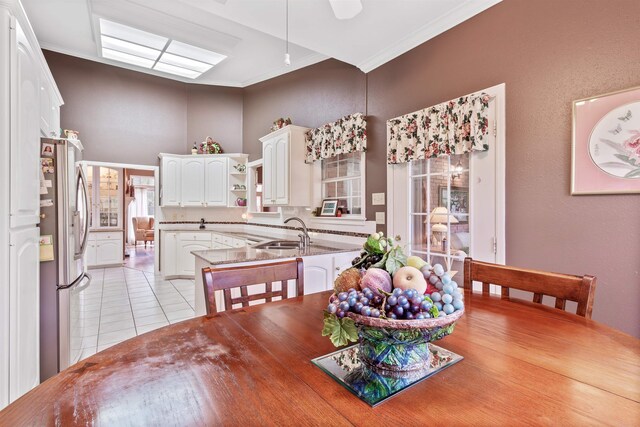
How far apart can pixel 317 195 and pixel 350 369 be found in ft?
10.6

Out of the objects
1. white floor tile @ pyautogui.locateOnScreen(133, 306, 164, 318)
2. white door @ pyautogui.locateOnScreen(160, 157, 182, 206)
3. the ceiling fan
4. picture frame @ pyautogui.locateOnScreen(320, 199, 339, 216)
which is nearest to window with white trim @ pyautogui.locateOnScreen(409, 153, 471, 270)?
picture frame @ pyautogui.locateOnScreen(320, 199, 339, 216)

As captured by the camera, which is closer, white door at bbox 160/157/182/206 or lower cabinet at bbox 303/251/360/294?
lower cabinet at bbox 303/251/360/294

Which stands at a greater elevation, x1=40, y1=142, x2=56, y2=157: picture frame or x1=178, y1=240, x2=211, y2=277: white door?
x1=40, y1=142, x2=56, y2=157: picture frame

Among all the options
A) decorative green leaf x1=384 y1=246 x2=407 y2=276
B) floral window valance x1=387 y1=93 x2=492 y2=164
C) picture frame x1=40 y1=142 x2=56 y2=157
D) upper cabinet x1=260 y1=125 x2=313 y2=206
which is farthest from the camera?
upper cabinet x1=260 y1=125 x2=313 y2=206

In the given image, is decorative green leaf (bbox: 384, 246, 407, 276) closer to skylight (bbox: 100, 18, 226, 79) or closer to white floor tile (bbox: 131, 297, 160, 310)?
white floor tile (bbox: 131, 297, 160, 310)

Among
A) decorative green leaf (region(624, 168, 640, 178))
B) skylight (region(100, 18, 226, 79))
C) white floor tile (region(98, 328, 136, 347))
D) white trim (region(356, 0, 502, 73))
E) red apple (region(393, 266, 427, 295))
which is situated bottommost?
white floor tile (region(98, 328, 136, 347))

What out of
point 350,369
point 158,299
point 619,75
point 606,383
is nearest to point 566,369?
point 606,383

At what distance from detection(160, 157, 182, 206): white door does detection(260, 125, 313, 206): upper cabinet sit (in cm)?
214

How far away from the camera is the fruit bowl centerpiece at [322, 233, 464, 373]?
0.66m

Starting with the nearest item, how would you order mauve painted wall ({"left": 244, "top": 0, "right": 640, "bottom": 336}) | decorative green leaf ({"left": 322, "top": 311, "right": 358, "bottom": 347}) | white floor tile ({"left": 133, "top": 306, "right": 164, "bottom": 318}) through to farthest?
decorative green leaf ({"left": 322, "top": 311, "right": 358, "bottom": 347}) < mauve painted wall ({"left": 244, "top": 0, "right": 640, "bottom": 336}) < white floor tile ({"left": 133, "top": 306, "right": 164, "bottom": 318})

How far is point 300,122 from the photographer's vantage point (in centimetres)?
426

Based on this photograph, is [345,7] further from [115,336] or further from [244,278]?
[115,336]

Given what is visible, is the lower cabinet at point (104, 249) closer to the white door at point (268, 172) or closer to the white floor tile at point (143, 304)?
the white floor tile at point (143, 304)

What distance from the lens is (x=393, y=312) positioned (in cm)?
67
